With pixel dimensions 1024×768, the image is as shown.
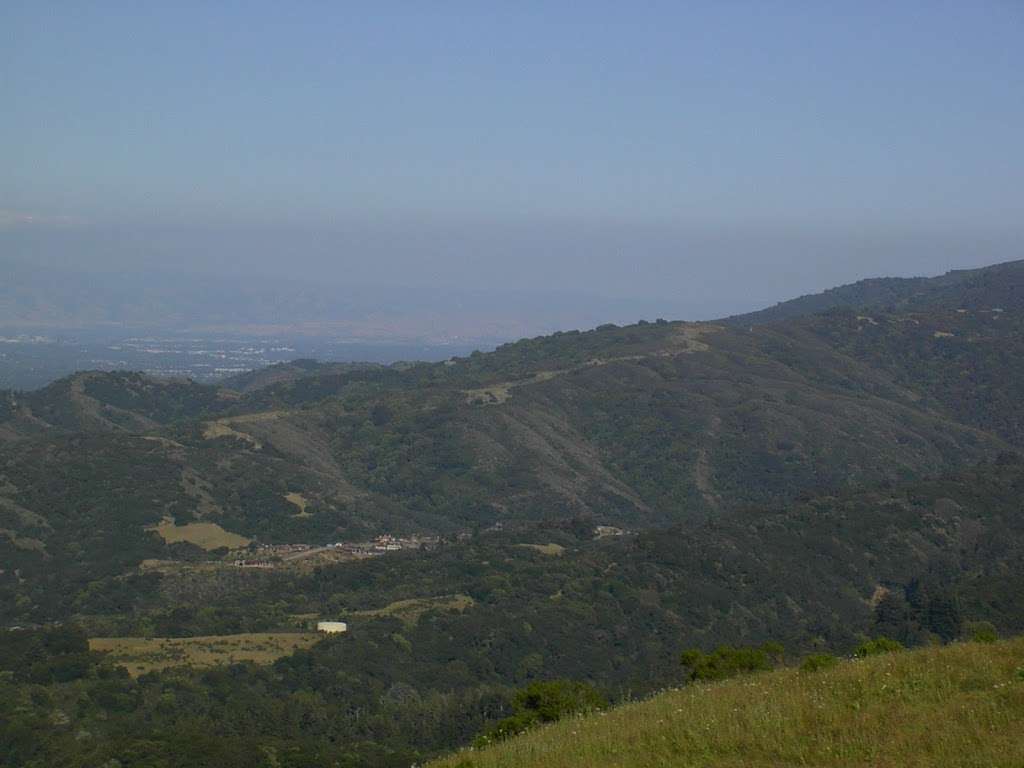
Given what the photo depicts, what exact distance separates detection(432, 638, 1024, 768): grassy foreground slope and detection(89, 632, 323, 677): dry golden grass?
73.9 feet

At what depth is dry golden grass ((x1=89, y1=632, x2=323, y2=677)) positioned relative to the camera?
115 ft

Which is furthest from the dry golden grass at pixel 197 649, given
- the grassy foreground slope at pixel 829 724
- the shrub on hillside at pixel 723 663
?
the grassy foreground slope at pixel 829 724

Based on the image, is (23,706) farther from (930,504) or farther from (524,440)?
(524,440)

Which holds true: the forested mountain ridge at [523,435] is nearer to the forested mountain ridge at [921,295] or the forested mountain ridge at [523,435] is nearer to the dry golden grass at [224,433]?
the dry golden grass at [224,433]

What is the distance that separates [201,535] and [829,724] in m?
54.7

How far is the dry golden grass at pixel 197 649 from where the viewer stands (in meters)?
35.0

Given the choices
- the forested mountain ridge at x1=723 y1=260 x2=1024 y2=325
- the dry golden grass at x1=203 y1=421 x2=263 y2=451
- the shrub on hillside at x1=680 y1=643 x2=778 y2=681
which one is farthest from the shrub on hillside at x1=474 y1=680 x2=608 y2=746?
the forested mountain ridge at x1=723 y1=260 x2=1024 y2=325

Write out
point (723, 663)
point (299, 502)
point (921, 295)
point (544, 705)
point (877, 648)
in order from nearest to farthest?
point (877, 648) → point (544, 705) → point (723, 663) → point (299, 502) → point (921, 295)

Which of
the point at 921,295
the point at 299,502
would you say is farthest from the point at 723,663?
the point at 921,295

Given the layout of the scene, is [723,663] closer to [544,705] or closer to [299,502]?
[544,705]

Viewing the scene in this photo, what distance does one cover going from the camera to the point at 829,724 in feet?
39.4

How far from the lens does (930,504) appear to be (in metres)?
60.2

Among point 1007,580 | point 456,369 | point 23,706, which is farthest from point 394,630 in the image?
point 456,369

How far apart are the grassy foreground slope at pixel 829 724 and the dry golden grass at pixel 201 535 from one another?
49884 mm
